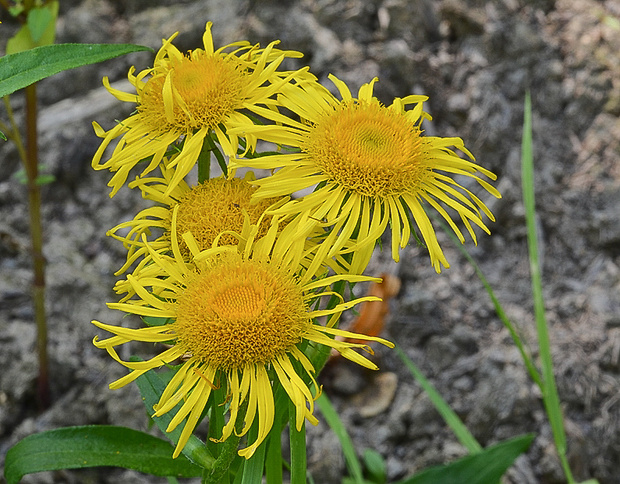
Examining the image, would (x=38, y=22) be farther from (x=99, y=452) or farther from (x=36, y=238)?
(x=99, y=452)

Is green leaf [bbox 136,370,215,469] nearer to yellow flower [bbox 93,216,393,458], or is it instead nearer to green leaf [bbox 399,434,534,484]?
yellow flower [bbox 93,216,393,458]

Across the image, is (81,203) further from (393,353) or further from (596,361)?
(596,361)

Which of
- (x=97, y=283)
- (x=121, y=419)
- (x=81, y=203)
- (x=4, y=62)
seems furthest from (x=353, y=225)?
(x=81, y=203)

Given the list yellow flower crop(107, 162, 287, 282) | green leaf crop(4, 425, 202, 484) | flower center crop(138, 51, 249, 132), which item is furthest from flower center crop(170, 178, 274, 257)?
green leaf crop(4, 425, 202, 484)

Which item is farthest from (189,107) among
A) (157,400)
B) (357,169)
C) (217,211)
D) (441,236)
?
(441,236)

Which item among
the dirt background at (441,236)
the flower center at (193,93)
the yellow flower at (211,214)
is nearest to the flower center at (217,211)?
the yellow flower at (211,214)

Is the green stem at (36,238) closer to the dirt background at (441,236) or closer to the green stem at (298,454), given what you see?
the dirt background at (441,236)
